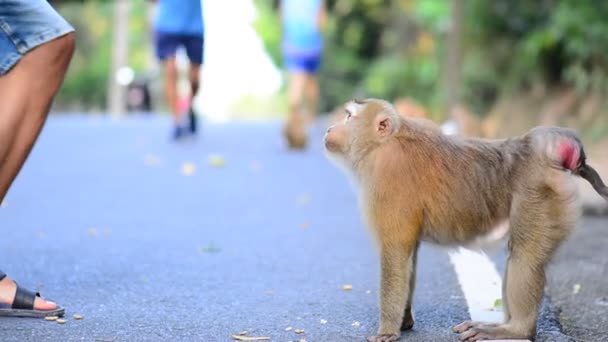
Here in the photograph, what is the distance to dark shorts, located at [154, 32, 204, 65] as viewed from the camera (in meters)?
13.6

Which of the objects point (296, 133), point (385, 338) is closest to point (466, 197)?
point (385, 338)

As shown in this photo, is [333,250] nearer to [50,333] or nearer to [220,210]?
[220,210]

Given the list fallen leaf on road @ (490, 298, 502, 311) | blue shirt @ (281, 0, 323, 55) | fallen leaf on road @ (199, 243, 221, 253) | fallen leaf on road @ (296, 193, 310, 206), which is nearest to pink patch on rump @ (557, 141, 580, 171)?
fallen leaf on road @ (490, 298, 502, 311)

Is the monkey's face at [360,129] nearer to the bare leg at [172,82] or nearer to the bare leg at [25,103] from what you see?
the bare leg at [25,103]

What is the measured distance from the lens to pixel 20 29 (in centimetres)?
504

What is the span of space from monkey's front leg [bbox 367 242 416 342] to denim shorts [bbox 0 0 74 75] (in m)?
1.86

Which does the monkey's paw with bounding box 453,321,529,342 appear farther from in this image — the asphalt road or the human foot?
the human foot

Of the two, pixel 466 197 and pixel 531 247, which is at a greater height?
pixel 466 197

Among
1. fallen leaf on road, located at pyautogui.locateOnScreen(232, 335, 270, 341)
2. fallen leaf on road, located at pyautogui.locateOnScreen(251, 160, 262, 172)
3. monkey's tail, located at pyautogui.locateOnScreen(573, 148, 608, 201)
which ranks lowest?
fallen leaf on road, located at pyautogui.locateOnScreen(232, 335, 270, 341)

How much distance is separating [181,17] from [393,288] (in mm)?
9360

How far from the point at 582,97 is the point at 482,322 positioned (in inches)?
431

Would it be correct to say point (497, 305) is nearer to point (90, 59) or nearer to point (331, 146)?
point (331, 146)

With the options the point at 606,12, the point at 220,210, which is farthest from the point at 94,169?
the point at 606,12

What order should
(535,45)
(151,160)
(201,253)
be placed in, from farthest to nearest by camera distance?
(535,45), (151,160), (201,253)
